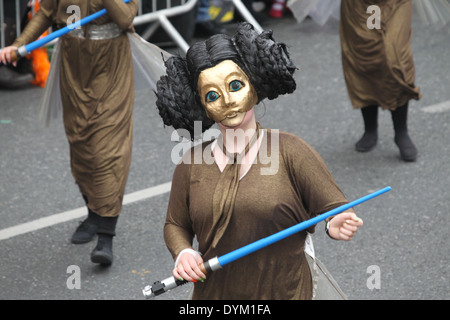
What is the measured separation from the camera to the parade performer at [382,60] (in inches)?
210

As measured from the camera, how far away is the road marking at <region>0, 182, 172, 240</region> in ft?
16.0

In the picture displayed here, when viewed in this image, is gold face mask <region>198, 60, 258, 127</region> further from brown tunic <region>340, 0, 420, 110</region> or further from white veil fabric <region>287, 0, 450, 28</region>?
white veil fabric <region>287, 0, 450, 28</region>

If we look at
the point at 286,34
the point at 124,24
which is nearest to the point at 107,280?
the point at 124,24

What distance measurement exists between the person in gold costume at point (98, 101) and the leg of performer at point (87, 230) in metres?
0.25

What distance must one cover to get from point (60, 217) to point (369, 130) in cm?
218

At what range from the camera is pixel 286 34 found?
8.65 metres

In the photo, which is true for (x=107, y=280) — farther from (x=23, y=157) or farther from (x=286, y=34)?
(x=286, y=34)

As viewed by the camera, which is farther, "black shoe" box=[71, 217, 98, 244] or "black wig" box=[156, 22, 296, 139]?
"black shoe" box=[71, 217, 98, 244]

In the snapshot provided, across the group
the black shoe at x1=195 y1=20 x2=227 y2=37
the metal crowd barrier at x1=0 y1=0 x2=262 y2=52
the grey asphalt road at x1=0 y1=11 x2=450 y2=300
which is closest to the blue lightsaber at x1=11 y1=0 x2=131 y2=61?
the grey asphalt road at x1=0 y1=11 x2=450 y2=300

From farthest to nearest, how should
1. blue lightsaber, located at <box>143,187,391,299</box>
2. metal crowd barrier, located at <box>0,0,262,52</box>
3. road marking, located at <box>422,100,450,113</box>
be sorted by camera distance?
1. metal crowd barrier, located at <box>0,0,262,52</box>
2. road marking, located at <box>422,100,450,113</box>
3. blue lightsaber, located at <box>143,187,391,299</box>

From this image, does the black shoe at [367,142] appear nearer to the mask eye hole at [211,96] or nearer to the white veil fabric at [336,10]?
the white veil fabric at [336,10]

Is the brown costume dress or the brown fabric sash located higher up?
the brown fabric sash

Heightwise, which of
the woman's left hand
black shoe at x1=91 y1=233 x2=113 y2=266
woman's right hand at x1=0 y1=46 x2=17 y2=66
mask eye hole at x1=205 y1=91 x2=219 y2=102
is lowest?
black shoe at x1=91 y1=233 x2=113 y2=266
